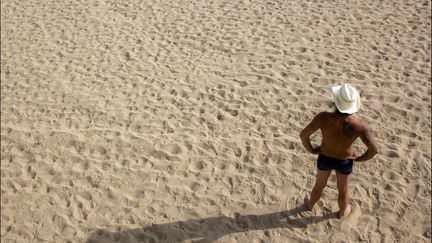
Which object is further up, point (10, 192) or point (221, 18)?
point (221, 18)

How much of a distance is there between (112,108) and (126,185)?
152cm

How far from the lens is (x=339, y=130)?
3.29 m

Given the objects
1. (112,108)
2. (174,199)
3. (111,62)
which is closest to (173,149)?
(174,199)

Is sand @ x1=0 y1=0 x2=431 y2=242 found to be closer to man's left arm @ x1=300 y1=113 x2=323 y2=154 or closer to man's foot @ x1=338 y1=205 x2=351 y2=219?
man's foot @ x1=338 y1=205 x2=351 y2=219

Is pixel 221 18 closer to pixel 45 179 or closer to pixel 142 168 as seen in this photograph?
pixel 142 168

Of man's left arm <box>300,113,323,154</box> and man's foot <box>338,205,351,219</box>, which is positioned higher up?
man's left arm <box>300,113,323,154</box>

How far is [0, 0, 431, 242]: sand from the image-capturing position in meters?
4.25

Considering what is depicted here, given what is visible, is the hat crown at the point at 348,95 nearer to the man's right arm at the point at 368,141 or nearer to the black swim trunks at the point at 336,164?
the man's right arm at the point at 368,141

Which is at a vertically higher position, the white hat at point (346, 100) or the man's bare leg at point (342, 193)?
the white hat at point (346, 100)

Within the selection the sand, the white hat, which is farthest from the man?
the sand

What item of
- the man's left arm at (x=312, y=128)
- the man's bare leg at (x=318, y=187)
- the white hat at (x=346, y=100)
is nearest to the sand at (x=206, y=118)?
the man's bare leg at (x=318, y=187)

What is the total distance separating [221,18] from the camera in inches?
303

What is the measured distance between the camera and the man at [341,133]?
321 cm

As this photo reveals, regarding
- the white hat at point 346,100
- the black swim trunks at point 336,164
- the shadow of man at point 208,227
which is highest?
the white hat at point 346,100
